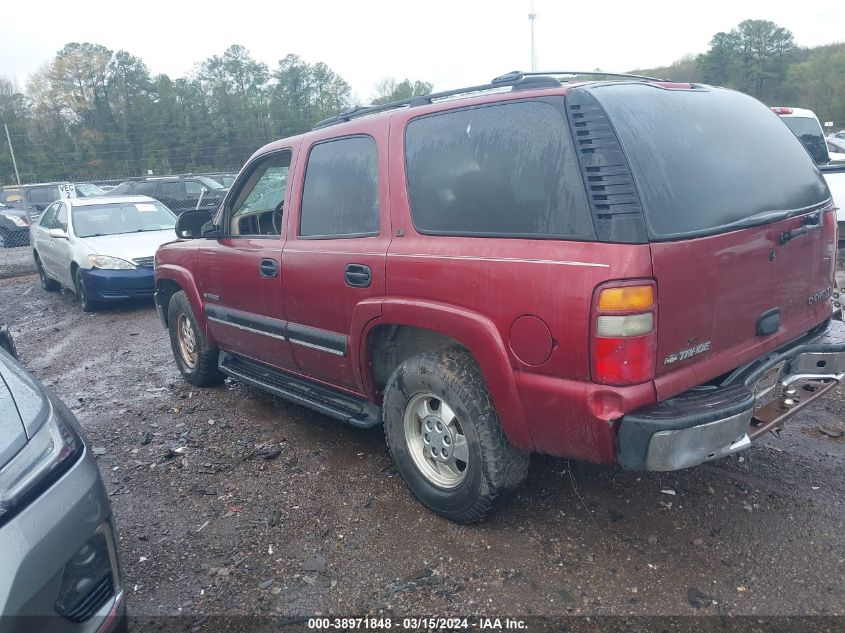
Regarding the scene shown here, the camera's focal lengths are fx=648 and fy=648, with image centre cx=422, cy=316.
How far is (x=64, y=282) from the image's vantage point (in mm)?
9586

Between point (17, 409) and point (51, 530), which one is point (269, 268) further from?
point (51, 530)

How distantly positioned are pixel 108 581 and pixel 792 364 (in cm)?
288

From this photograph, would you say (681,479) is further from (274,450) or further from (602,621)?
(274,450)

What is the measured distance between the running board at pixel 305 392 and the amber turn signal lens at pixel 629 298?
5.36ft

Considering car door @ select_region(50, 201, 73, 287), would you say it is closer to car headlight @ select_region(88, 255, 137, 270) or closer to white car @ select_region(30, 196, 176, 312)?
white car @ select_region(30, 196, 176, 312)

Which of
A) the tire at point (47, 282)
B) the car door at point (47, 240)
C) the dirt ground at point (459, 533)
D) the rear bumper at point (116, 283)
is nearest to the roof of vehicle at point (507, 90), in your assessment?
the dirt ground at point (459, 533)

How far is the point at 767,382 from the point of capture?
280 centimetres

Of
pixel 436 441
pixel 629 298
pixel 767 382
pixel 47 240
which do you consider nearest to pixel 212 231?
pixel 436 441

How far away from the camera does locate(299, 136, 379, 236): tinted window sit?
3.38 m

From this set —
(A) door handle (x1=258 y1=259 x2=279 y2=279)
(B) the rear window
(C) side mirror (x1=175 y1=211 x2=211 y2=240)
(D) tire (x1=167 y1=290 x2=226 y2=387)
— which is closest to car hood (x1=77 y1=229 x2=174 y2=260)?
(D) tire (x1=167 y1=290 x2=226 y2=387)

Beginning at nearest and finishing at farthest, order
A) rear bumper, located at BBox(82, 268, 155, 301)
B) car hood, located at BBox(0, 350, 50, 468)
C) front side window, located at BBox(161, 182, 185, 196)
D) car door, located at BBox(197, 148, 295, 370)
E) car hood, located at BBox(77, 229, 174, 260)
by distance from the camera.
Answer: car hood, located at BBox(0, 350, 50, 468), car door, located at BBox(197, 148, 295, 370), rear bumper, located at BBox(82, 268, 155, 301), car hood, located at BBox(77, 229, 174, 260), front side window, located at BBox(161, 182, 185, 196)

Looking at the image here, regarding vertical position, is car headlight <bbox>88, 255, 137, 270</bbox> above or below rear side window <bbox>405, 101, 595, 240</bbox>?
below

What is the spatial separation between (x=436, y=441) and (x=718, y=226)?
1583mm

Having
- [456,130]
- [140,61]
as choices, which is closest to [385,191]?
[456,130]
